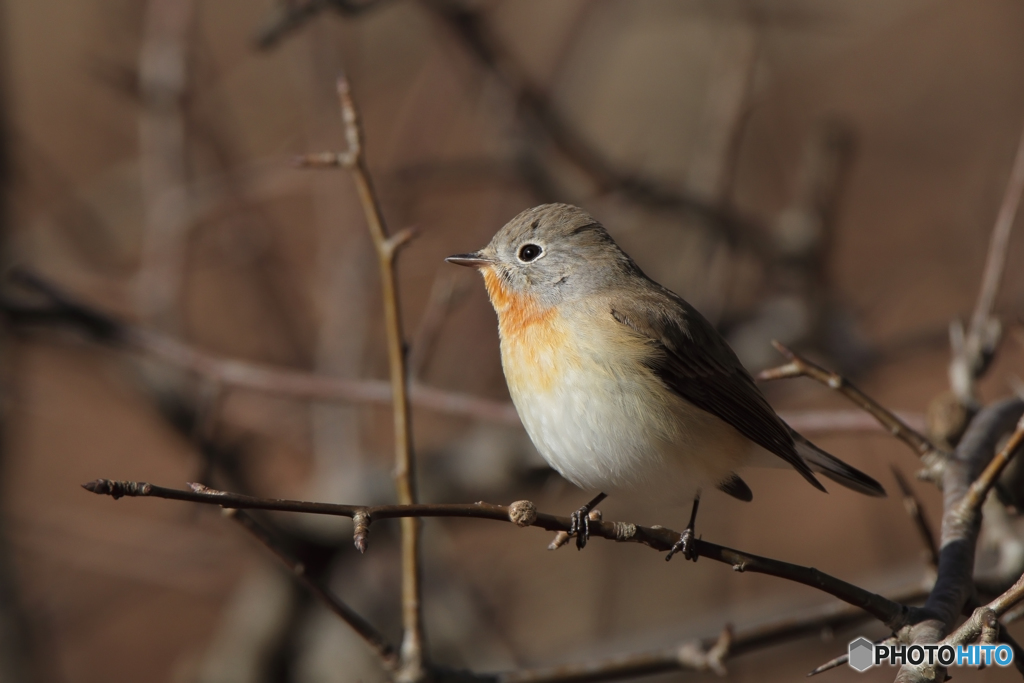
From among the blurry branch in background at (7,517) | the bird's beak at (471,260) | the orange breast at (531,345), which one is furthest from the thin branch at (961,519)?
the blurry branch in background at (7,517)

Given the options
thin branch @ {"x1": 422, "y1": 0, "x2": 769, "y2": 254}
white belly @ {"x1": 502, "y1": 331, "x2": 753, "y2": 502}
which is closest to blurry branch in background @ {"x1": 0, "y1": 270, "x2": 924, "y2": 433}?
white belly @ {"x1": 502, "y1": 331, "x2": 753, "y2": 502}

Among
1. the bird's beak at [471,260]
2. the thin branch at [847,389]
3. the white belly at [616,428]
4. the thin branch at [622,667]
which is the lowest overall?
the thin branch at [622,667]

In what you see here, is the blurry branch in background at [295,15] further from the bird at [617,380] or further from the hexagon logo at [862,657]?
the hexagon logo at [862,657]

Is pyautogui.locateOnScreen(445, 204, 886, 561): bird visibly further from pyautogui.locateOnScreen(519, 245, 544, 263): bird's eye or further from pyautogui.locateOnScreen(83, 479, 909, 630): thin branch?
pyautogui.locateOnScreen(83, 479, 909, 630): thin branch

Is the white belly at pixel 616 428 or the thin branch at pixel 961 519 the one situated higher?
the white belly at pixel 616 428

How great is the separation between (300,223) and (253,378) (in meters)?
6.00

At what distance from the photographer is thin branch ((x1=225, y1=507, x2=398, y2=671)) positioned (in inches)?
105

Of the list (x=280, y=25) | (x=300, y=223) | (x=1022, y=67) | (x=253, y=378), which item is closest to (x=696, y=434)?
(x=253, y=378)

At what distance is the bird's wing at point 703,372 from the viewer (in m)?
3.62

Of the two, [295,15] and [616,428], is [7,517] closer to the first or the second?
[295,15]

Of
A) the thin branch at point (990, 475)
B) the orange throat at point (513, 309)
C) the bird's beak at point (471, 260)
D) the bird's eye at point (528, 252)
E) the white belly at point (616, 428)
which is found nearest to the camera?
the thin branch at point (990, 475)

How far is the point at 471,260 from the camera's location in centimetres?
411

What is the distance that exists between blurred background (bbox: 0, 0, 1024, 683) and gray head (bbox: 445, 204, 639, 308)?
0.27 m

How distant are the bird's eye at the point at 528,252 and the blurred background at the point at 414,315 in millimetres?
352
